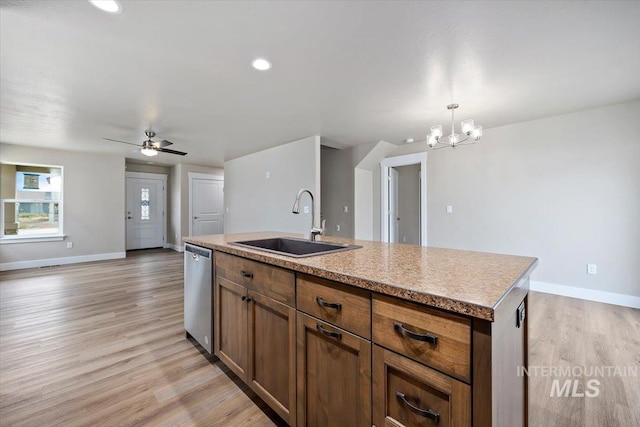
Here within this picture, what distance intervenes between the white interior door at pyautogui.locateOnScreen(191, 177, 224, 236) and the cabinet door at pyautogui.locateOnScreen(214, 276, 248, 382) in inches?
238

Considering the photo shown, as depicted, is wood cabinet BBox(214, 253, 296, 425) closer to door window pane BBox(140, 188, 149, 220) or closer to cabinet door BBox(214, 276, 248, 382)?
cabinet door BBox(214, 276, 248, 382)

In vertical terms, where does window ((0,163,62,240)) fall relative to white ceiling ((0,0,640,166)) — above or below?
below

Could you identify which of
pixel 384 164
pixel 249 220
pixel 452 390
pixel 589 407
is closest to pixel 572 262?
pixel 589 407

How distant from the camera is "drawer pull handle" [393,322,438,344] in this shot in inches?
31.3

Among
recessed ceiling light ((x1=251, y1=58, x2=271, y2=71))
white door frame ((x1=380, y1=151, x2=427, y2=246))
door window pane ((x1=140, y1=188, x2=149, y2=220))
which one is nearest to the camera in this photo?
recessed ceiling light ((x1=251, y1=58, x2=271, y2=71))

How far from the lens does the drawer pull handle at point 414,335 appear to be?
794mm

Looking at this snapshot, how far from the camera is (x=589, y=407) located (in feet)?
5.22

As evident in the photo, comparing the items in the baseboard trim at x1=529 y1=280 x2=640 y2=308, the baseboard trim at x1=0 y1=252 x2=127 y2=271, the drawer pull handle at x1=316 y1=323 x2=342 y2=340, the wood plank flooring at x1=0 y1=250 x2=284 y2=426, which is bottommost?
the wood plank flooring at x1=0 y1=250 x2=284 y2=426

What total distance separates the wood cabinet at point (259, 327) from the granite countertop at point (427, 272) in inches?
4.5

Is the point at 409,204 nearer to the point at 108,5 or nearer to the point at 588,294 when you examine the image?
the point at 588,294

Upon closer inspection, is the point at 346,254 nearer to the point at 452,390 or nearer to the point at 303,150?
the point at 452,390

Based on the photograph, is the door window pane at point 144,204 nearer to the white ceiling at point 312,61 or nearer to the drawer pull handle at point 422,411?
the white ceiling at point 312,61

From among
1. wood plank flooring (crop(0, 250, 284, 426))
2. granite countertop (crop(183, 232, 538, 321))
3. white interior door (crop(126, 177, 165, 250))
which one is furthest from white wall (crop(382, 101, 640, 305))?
white interior door (crop(126, 177, 165, 250))

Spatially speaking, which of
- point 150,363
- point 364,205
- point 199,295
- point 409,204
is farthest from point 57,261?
point 409,204
